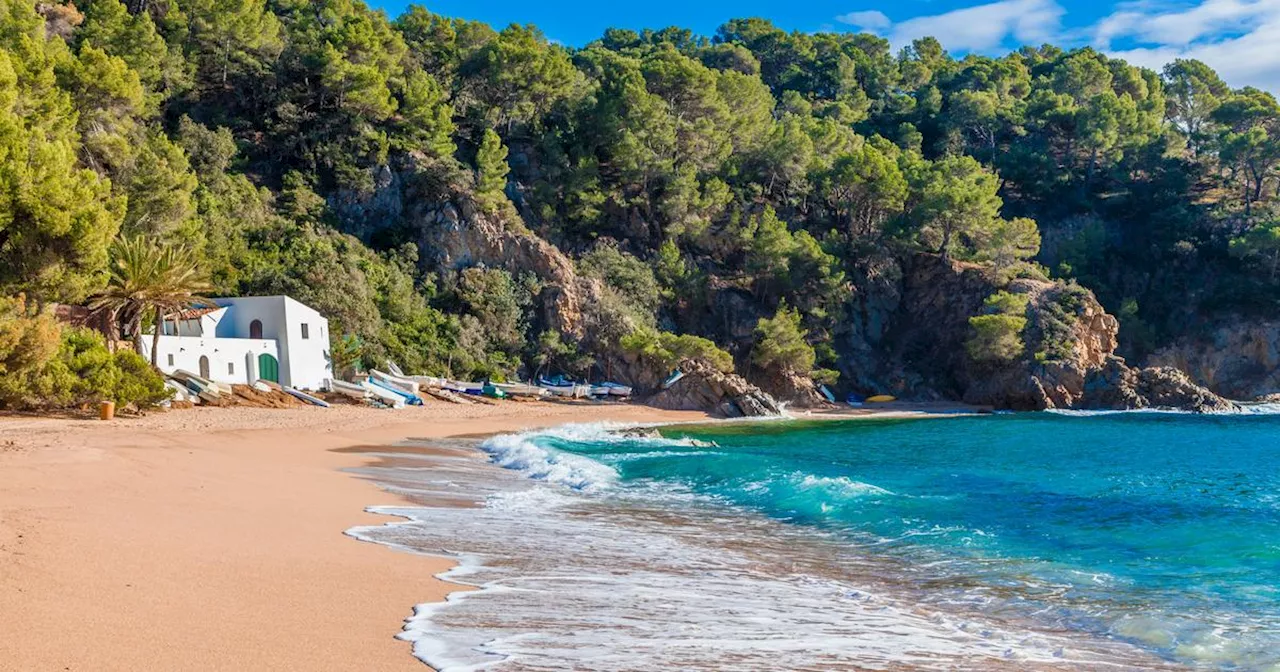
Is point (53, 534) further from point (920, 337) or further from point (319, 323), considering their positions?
point (920, 337)

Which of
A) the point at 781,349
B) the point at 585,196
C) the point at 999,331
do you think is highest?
the point at 585,196

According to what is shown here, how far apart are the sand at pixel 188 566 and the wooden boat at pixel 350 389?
20.5 meters

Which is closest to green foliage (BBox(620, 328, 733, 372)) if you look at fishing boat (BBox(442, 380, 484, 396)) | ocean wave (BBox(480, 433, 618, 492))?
fishing boat (BBox(442, 380, 484, 396))

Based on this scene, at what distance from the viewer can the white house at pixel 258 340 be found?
34000 mm

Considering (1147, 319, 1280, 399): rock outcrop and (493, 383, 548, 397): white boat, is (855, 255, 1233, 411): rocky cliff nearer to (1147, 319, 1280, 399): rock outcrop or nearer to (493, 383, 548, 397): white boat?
(1147, 319, 1280, 399): rock outcrop

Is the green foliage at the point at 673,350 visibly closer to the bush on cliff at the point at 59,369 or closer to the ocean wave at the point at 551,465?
the ocean wave at the point at 551,465

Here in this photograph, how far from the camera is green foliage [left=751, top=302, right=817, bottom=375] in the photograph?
172 ft

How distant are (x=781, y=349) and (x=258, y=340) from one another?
27.9 meters

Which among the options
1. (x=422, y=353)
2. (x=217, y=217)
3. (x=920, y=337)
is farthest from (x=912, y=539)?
(x=920, y=337)

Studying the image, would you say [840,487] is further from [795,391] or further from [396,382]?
[795,391]

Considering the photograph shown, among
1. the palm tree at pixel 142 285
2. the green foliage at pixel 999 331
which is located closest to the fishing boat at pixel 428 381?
the palm tree at pixel 142 285

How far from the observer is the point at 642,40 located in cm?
11612

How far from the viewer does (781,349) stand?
52281 mm

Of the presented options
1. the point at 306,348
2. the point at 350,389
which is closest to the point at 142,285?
the point at 306,348
